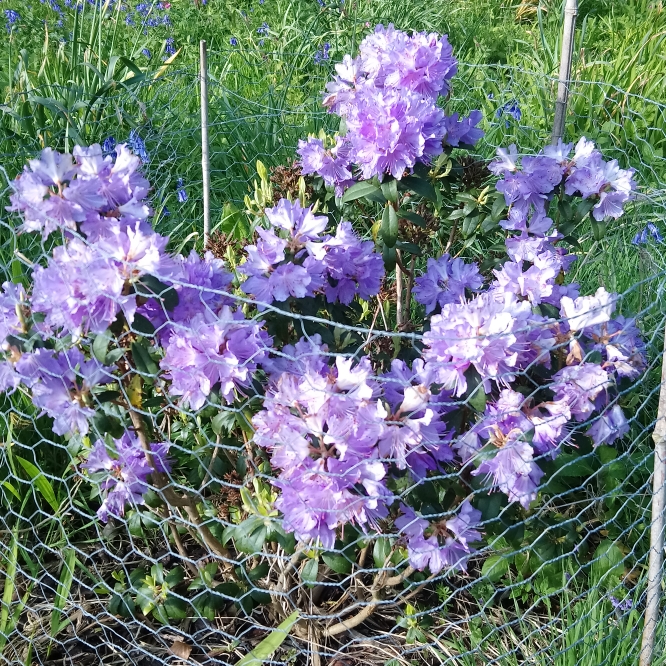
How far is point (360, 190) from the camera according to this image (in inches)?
67.4

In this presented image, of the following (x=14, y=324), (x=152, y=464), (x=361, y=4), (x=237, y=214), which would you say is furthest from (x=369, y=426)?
(x=361, y=4)

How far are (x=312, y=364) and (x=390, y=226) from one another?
0.52m

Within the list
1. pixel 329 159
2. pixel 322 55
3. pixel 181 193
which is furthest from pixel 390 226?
pixel 322 55

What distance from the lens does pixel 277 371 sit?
4.52 feet

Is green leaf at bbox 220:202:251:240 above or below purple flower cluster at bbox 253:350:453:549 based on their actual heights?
below

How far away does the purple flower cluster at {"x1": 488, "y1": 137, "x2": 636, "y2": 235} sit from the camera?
1742 mm

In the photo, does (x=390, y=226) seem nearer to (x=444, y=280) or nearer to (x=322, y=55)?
(x=444, y=280)

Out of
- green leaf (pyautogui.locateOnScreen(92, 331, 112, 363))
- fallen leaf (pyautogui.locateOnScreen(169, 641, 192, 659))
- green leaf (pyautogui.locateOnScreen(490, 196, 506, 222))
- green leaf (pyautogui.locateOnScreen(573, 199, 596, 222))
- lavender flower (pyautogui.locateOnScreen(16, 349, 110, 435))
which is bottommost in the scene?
fallen leaf (pyautogui.locateOnScreen(169, 641, 192, 659))

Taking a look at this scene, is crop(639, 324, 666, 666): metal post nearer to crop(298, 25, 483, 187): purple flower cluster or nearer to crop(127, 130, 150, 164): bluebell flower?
crop(298, 25, 483, 187): purple flower cluster

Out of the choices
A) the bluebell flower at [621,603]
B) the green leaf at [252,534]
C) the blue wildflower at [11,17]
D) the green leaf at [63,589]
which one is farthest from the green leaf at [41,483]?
the blue wildflower at [11,17]

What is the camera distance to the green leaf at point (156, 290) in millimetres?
1268

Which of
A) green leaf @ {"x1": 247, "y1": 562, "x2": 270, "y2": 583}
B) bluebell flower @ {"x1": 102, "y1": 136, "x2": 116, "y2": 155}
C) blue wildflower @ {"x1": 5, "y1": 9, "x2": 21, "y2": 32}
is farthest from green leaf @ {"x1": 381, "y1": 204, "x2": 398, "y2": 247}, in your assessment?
blue wildflower @ {"x1": 5, "y1": 9, "x2": 21, "y2": 32}

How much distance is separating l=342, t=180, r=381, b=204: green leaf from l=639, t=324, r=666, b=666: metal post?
656 mm

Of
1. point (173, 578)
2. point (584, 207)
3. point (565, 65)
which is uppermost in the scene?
point (565, 65)
